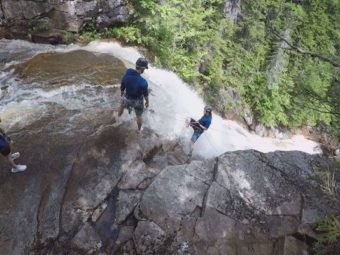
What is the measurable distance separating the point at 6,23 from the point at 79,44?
2849 millimetres

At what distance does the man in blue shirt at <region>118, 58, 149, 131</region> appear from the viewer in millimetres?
6675

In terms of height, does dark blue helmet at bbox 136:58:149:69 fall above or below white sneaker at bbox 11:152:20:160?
above

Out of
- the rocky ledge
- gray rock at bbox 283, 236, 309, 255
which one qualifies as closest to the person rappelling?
the rocky ledge

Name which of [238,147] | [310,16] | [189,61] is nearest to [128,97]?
[238,147]

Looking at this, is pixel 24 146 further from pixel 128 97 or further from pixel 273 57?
pixel 273 57

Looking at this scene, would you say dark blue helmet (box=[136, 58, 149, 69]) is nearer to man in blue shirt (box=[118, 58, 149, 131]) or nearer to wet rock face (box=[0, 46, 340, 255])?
man in blue shirt (box=[118, 58, 149, 131])

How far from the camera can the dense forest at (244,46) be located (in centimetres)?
1424

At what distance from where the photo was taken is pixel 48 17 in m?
13.1

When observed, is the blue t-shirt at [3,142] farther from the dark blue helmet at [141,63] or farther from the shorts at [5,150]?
the dark blue helmet at [141,63]

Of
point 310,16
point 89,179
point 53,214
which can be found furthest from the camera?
point 310,16

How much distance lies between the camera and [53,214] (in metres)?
5.69

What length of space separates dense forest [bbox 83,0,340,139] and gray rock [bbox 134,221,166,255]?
8789mm

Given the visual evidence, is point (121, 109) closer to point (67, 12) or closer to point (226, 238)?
point (226, 238)

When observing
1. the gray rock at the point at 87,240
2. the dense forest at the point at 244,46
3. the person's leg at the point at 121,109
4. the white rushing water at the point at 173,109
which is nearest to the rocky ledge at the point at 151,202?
the gray rock at the point at 87,240
